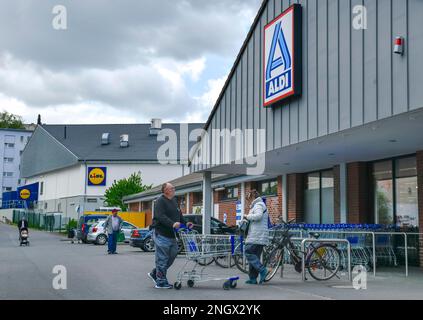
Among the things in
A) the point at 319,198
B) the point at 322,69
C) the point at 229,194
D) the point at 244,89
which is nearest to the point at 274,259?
the point at 322,69

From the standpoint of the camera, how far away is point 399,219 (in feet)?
55.9

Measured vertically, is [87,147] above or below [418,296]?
above

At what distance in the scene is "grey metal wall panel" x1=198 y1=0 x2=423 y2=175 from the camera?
10.5 metres

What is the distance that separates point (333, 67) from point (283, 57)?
216cm

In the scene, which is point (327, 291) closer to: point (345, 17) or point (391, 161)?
point (345, 17)

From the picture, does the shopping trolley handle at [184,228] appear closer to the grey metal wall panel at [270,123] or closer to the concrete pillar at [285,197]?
the grey metal wall panel at [270,123]

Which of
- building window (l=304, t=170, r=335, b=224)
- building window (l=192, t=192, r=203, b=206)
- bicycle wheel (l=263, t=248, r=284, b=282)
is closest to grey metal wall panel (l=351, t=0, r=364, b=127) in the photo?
bicycle wheel (l=263, t=248, r=284, b=282)

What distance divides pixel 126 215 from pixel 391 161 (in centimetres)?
2886

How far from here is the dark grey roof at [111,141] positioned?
66.6 m

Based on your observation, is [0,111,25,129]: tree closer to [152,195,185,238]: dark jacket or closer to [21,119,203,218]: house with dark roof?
[21,119,203,218]: house with dark roof

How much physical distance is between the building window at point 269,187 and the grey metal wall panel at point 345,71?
872 cm

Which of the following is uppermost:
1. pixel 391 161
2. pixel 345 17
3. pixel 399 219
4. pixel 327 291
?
pixel 345 17

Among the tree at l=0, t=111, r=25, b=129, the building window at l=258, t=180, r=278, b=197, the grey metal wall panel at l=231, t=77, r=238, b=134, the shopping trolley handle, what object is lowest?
the shopping trolley handle
